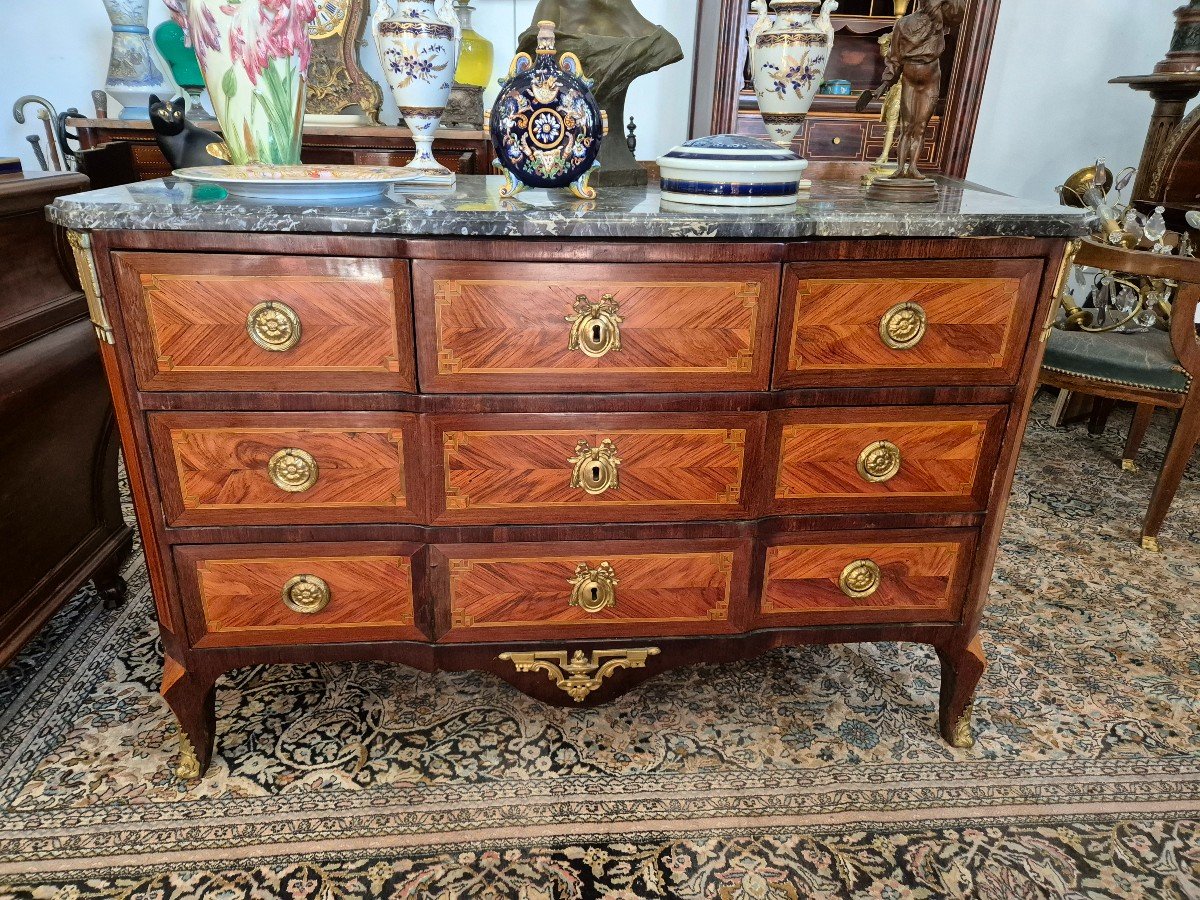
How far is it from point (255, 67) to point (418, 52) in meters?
0.26

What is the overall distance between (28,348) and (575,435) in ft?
3.62

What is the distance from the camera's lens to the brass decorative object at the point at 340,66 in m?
2.87

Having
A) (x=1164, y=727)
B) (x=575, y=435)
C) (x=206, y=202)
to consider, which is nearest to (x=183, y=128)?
(x=206, y=202)

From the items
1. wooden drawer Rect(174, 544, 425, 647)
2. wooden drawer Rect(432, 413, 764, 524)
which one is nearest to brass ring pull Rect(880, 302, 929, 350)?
wooden drawer Rect(432, 413, 764, 524)

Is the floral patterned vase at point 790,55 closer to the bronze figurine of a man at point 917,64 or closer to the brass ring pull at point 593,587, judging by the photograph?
the bronze figurine of a man at point 917,64

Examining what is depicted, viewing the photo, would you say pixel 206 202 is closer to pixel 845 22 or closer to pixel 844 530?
pixel 844 530

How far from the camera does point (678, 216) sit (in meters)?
1.15

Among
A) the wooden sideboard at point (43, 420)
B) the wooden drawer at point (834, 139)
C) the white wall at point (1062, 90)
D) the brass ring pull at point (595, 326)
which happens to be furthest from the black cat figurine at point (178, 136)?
the white wall at point (1062, 90)

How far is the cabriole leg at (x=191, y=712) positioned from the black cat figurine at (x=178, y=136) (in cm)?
116

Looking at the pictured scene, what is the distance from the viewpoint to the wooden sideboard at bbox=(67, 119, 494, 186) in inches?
104

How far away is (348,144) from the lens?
8.75ft

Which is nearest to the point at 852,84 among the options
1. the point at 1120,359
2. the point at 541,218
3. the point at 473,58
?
the point at 473,58

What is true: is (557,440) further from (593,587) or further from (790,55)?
(790,55)

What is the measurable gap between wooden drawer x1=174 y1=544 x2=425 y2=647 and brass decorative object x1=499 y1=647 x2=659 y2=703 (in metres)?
0.21
